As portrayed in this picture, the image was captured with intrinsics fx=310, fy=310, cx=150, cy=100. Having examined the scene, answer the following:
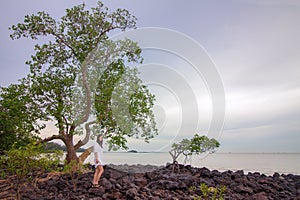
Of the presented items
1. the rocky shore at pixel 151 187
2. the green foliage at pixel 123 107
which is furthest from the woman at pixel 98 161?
the green foliage at pixel 123 107

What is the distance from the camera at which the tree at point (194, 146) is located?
1180 centimetres

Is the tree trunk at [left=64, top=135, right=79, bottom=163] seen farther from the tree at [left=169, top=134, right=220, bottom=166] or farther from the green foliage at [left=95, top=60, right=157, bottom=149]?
the tree at [left=169, top=134, right=220, bottom=166]

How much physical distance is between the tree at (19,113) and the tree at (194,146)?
5886 millimetres

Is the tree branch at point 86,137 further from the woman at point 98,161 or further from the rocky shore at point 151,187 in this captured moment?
the woman at point 98,161

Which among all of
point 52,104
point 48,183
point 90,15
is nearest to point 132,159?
point 52,104

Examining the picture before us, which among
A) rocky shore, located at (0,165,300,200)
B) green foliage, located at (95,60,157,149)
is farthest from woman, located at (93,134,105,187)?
green foliage, located at (95,60,157,149)

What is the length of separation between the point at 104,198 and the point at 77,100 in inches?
223

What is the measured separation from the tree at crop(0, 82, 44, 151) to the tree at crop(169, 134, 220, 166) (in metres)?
5.89

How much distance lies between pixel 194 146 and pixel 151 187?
3.32m

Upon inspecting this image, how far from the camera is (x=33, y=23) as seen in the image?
13594 millimetres

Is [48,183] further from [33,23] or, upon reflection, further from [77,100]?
[33,23]

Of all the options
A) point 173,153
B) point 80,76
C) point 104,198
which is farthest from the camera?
point 80,76

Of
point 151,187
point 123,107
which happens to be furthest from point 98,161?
point 123,107

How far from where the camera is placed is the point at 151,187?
30.2 ft
